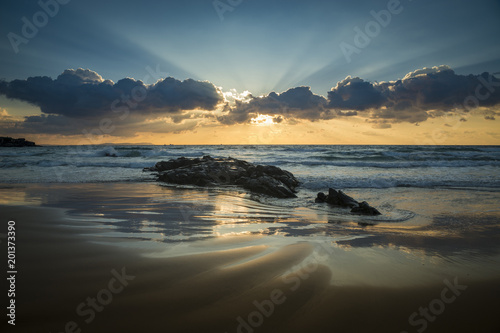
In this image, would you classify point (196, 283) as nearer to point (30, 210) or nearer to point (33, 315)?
point (33, 315)

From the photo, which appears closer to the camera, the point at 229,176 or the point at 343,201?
the point at 343,201

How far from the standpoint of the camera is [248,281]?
98.6 inches

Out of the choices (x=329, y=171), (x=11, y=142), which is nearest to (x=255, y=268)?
(x=329, y=171)

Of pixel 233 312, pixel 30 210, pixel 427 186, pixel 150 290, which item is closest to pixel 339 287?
pixel 233 312

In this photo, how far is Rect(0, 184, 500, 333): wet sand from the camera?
1.92 m

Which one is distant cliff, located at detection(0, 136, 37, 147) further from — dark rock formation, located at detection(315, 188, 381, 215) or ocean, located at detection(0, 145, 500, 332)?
dark rock formation, located at detection(315, 188, 381, 215)

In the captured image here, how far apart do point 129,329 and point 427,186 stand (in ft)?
45.3

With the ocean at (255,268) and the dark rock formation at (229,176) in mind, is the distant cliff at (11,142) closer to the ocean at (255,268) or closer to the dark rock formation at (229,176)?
the dark rock formation at (229,176)

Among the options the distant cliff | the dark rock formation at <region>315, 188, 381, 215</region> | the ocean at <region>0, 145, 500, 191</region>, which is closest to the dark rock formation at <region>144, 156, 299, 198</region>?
the ocean at <region>0, 145, 500, 191</region>

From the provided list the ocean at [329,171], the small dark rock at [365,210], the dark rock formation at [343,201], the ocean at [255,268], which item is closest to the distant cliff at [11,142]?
the ocean at [329,171]

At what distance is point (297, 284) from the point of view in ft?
8.19

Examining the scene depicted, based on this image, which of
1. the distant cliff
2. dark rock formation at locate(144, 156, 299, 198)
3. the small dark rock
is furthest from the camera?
the distant cliff

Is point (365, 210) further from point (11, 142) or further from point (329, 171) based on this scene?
point (11, 142)

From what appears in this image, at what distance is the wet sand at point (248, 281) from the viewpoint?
6.30ft
